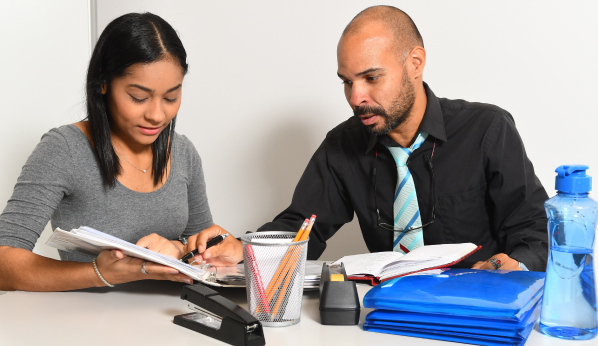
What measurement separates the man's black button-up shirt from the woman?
1.31 feet

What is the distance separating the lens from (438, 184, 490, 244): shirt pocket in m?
1.61

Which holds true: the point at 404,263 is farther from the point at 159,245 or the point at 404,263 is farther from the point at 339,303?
the point at 159,245

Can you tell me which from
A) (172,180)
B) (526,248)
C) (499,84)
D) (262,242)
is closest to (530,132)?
(499,84)

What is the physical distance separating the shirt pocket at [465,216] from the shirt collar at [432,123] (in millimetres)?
203

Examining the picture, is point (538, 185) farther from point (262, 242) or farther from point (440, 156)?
point (262, 242)

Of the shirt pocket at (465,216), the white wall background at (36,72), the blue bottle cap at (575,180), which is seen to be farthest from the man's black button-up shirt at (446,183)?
the white wall background at (36,72)

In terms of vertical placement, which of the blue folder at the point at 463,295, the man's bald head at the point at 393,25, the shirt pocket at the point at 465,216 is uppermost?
the man's bald head at the point at 393,25

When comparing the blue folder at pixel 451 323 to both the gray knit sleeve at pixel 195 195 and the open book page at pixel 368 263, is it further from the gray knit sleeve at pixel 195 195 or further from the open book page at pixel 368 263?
the gray knit sleeve at pixel 195 195

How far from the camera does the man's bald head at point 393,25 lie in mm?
1611

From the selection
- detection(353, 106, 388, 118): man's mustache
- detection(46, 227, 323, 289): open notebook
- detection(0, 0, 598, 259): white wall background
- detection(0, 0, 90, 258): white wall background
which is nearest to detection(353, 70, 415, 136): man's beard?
detection(353, 106, 388, 118): man's mustache

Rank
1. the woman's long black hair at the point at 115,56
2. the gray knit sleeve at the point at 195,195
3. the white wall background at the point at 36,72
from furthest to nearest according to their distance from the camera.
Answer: the white wall background at the point at 36,72, the gray knit sleeve at the point at 195,195, the woman's long black hair at the point at 115,56

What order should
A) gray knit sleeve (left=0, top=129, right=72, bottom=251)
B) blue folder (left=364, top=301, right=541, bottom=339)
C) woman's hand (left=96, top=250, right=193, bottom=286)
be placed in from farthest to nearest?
gray knit sleeve (left=0, top=129, right=72, bottom=251)
woman's hand (left=96, top=250, right=193, bottom=286)
blue folder (left=364, top=301, right=541, bottom=339)

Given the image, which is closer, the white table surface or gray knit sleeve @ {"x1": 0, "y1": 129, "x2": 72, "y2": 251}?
the white table surface

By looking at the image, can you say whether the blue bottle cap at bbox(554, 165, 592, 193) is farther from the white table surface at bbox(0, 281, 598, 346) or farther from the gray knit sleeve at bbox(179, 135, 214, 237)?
the gray knit sleeve at bbox(179, 135, 214, 237)
